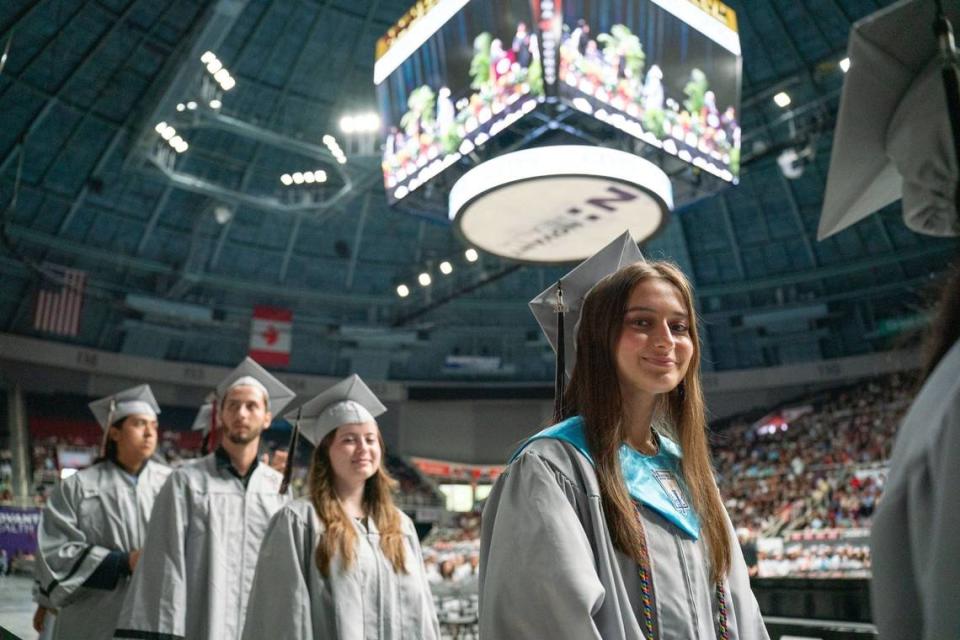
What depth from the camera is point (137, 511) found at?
5.26 m

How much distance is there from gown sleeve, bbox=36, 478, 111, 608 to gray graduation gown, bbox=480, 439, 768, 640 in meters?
3.61

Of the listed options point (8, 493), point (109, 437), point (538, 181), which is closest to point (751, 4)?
point (538, 181)

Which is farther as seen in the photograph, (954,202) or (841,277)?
(841,277)

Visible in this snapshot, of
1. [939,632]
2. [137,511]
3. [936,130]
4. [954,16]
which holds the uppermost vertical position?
[954,16]

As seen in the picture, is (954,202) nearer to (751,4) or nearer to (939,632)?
(939,632)

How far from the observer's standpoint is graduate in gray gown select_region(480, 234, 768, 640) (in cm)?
184

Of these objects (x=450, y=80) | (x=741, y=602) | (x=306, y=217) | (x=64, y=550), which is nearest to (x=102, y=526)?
(x=64, y=550)

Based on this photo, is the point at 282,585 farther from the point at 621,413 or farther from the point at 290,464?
the point at 621,413

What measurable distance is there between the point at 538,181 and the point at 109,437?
685 centimetres

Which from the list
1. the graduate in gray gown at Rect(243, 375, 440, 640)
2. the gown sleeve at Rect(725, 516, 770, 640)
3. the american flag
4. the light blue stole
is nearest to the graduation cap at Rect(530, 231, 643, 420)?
the light blue stole

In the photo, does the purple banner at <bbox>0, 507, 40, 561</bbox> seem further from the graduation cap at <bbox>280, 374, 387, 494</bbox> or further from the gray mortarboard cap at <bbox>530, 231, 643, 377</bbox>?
the gray mortarboard cap at <bbox>530, 231, 643, 377</bbox>

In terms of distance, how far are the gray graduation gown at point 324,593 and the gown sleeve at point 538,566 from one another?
1.81m

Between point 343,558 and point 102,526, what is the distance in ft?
7.64

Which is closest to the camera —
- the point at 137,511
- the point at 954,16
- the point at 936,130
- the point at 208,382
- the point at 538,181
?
the point at 936,130
